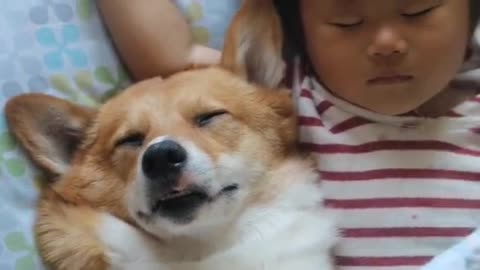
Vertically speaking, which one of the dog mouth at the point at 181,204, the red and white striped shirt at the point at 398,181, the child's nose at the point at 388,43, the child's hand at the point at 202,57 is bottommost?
the red and white striped shirt at the point at 398,181

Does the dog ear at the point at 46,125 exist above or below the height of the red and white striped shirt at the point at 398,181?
above

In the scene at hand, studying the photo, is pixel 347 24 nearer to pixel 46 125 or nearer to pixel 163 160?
pixel 163 160

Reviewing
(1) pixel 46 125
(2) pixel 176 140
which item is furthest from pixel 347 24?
(1) pixel 46 125

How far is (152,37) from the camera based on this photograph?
1.36 m

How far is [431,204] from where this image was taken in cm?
130

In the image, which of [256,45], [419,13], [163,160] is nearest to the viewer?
[163,160]

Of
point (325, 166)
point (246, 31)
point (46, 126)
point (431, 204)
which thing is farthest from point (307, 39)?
point (46, 126)

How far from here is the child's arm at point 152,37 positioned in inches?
53.5

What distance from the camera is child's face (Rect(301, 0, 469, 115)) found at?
1.23 m

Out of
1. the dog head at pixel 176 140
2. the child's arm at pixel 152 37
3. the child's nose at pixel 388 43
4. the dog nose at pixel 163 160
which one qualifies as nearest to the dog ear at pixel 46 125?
the dog head at pixel 176 140

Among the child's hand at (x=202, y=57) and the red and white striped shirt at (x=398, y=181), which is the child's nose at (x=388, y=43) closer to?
the red and white striped shirt at (x=398, y=181)

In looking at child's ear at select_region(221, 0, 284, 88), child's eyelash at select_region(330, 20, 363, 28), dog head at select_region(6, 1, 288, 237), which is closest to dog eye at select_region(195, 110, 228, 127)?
dog head at select_region(6, 1, 288, 237)

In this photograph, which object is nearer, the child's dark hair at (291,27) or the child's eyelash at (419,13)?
the child's eyelash at (419,13)

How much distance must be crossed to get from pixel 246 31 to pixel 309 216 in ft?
0.96
